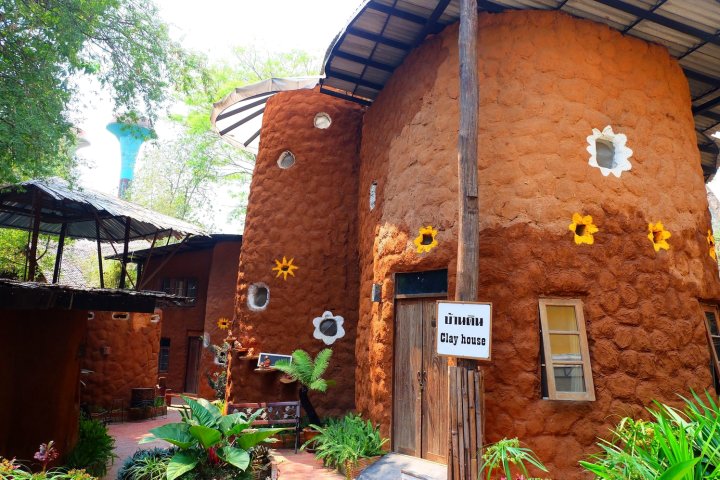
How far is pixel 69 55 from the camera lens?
7.51 m

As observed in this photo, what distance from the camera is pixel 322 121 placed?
1052 centimetres

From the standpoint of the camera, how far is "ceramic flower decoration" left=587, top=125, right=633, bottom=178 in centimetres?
636

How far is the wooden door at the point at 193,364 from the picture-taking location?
55.8 feet

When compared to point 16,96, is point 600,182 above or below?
below

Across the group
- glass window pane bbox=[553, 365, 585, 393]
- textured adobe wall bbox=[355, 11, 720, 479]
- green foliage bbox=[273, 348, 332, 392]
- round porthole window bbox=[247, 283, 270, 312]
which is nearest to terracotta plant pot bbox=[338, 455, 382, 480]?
textured adobe wall bbox=[355, 11, 720, 479]

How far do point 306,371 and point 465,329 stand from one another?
451cm

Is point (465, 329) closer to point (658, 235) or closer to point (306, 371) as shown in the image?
point (658, 235)

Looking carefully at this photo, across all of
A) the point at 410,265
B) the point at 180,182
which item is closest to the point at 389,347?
the point at 410,265

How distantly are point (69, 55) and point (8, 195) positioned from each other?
4.08m

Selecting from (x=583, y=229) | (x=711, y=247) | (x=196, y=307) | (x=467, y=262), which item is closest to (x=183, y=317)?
(x=196, y=307)

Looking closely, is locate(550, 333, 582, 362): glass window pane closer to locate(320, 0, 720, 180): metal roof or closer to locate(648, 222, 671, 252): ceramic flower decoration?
locate(648, 222, 671, 252): ceramic flower decoration

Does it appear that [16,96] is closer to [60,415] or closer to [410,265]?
[60,415]

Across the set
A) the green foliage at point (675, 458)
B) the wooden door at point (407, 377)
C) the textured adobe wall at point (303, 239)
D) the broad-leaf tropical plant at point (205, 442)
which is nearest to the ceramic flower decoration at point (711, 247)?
the green foliage at point (675, 458)

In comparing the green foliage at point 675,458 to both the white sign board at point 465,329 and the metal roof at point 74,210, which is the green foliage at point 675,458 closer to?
the white sign board at point 465,329
